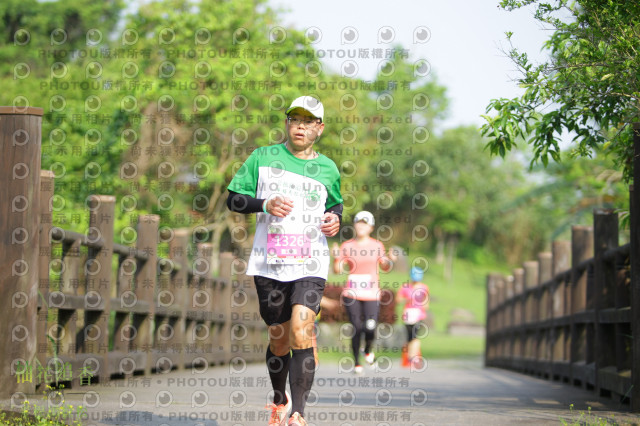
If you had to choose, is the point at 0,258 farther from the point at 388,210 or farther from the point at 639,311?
the point at 388,210

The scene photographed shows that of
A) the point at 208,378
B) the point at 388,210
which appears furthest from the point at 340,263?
the point at 388,210

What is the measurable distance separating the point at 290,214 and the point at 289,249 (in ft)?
0.66

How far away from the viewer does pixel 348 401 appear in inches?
323

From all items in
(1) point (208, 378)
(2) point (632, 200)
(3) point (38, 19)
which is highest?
(3) point (38, 19)

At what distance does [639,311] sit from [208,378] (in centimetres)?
546

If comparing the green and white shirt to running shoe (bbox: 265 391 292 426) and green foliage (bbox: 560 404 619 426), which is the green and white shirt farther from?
green foliage (bbox: 560 404 619 426)

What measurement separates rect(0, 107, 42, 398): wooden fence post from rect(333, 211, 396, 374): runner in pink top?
16.6ft

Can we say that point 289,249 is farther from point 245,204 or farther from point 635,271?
point 635,271

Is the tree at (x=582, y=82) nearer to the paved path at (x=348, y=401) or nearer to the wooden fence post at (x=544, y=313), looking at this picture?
the paved path at (x=348, y=401)

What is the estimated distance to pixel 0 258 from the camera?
687cm

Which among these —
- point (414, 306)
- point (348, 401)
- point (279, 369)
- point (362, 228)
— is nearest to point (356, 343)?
point (362, 228)

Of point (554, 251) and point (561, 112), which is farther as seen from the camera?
point (554, 251)

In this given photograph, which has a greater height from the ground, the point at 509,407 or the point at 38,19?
the point at 38,19

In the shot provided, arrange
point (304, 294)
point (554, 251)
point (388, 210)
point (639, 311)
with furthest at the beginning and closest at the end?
point (388, 210)
point (554, 251)
point (639, 311)
point (304, 294)
